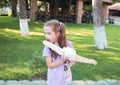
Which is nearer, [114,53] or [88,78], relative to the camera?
[88,78]

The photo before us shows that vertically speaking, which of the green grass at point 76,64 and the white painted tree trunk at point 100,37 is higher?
the white painted tree trunk at point 100,37

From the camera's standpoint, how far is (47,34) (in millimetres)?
3652

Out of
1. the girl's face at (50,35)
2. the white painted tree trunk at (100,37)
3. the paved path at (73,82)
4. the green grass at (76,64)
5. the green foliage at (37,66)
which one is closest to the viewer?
the girl's face at (50,35)

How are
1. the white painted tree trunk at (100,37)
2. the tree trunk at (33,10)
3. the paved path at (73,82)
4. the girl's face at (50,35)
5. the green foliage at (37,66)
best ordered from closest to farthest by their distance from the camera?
the girl's face at (50,35)
the paved path at (73,82)
the green foliage at (37,66)
the white painted tree trunk at (100,37)
the tree trunk at (33,10)

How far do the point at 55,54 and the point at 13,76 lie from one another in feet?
12.6

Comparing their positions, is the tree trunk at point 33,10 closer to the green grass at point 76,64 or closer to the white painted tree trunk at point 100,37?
the green grass at point 76,64

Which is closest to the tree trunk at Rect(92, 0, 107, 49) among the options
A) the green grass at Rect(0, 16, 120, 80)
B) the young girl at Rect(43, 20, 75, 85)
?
the green grass at Rect(0, 16, 120, 80)

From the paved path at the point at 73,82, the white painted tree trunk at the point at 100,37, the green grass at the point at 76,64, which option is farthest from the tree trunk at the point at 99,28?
the paved path at the point at 73,82

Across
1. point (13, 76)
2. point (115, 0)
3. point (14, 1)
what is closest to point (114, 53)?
point (13, 76)

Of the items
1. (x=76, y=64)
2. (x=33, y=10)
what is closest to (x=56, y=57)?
(x=76, y=64)

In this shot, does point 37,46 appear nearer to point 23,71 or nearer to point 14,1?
point 23,71

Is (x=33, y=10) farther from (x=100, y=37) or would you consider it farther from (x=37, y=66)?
(x=37, y=66)

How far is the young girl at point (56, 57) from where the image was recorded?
12.0ft

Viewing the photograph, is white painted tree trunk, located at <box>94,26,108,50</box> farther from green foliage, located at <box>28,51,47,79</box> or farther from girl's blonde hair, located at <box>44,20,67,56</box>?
girl's blonde hair, located at <box>44,20,67,56</box>
